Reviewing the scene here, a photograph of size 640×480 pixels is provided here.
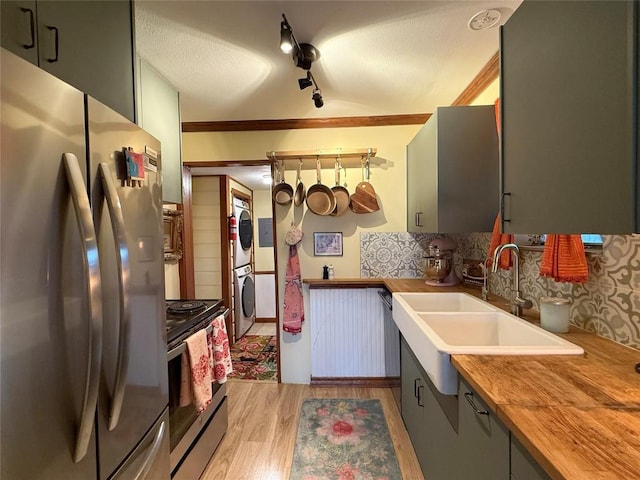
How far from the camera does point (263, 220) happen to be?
4695mm

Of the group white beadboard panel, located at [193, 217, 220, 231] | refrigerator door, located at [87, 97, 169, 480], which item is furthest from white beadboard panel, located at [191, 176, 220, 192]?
refrigerator door, located at [87, 97, 169, 480]

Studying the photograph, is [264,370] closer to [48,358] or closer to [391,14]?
[48,358]

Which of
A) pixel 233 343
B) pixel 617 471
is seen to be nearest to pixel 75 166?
pixel 617 471

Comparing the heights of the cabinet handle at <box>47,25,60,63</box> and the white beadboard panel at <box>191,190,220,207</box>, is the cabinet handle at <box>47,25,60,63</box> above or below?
above

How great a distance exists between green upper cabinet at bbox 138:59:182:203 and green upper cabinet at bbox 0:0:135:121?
0.87ft

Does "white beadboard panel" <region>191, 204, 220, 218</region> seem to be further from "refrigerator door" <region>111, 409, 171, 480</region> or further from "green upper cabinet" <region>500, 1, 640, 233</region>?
"green upper cabinet" <region>500, 1, 640, 233</region>

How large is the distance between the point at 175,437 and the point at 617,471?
1.59 m

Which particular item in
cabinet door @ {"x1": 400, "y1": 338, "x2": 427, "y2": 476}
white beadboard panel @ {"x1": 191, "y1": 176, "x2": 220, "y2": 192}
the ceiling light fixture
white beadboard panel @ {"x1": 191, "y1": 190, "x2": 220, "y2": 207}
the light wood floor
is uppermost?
the ceiling light fixture

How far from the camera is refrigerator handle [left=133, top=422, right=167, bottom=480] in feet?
3.17

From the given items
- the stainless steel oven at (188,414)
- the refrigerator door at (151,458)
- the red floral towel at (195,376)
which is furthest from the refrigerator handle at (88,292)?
the red floral towel at (195,376)

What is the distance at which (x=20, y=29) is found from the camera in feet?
2.32

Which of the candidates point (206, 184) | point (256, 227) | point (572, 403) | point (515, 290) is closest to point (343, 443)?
point (515, 290)

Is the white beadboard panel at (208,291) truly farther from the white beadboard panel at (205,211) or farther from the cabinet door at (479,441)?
the cabinet door at (479,441)

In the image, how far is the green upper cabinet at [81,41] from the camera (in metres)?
0.71
